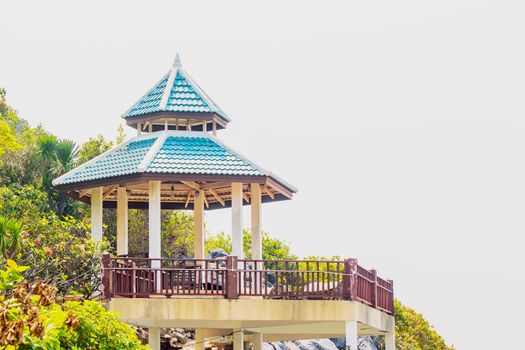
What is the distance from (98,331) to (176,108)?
27.9 ft

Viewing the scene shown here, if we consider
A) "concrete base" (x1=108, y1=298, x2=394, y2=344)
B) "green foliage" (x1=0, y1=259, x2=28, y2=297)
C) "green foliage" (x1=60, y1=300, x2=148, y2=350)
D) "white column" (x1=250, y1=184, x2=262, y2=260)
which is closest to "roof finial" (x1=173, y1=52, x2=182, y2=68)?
"white column" (x1=250, y1=184, x2=262, y2=260)

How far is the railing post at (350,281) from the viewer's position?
25.0 m

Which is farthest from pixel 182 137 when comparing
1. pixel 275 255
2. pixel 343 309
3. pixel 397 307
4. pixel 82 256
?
pixel 275 255

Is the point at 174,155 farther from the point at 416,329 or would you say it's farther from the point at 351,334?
the point at 416,329

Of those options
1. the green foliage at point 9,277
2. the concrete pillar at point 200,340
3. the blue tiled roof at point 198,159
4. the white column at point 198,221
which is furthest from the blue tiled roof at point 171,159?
the green foliage at point 9,277

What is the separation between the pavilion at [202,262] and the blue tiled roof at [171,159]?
0.02 metres

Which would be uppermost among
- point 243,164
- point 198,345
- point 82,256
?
point 243,164

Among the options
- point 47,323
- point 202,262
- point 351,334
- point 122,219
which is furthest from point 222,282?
point 47,323

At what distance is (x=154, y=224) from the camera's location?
85.1 ft

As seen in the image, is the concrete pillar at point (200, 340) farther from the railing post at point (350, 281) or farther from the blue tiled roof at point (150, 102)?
the blue tiled roof at point (150, 102)

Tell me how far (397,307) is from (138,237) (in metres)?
9.70

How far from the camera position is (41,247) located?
90.5 ft

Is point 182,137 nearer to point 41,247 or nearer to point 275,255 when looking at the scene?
point 41,247

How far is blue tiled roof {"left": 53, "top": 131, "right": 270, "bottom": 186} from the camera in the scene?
26.0m
